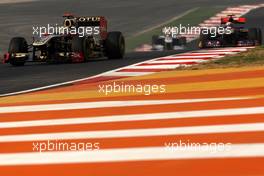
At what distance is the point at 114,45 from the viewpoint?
18250mm

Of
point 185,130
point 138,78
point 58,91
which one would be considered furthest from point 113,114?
point 138,78

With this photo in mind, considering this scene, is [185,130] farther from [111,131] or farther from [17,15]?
[17,15]

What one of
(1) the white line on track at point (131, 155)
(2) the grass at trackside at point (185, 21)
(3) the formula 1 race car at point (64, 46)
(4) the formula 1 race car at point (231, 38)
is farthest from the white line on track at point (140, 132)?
(2) the grass at trackside at point (185, 21)

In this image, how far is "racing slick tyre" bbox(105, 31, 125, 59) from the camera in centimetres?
1827

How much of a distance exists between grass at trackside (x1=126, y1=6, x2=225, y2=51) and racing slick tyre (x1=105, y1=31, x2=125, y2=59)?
10.4m

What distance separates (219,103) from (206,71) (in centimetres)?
366

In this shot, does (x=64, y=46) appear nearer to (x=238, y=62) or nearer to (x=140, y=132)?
(x=238, y=62)

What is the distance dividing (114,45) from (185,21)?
15.7 metres

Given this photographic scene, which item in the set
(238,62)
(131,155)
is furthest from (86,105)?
(238,62)

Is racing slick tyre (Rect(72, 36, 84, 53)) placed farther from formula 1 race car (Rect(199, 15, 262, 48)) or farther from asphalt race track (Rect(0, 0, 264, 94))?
asphalt race track (Rect(0, 0, 264, 94))

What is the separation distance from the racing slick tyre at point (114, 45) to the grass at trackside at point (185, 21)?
10394 millimetres

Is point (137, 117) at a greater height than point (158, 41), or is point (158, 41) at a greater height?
point (137, 117)

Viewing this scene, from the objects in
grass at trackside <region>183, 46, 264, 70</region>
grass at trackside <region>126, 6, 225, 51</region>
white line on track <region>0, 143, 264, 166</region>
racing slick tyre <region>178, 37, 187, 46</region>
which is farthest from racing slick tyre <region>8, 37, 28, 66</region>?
grass at trackside <region>126, 6, 225, 51</region>

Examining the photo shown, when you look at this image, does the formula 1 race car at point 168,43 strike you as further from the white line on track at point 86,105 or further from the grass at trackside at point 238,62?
the white line on track at point 86,105
